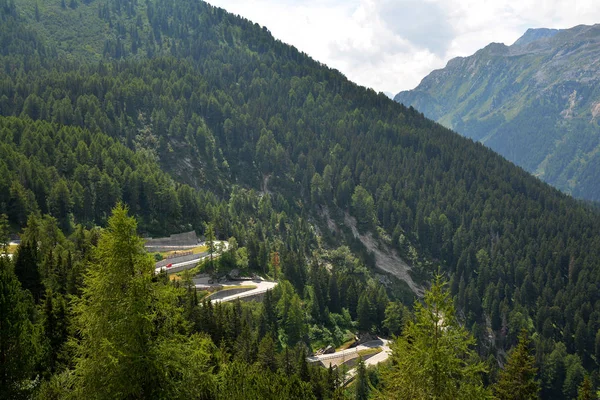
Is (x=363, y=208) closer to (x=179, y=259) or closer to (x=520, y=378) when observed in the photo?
(x=179, y=259)

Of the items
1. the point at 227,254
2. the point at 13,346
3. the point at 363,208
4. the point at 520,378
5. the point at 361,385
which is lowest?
the point at 361,385

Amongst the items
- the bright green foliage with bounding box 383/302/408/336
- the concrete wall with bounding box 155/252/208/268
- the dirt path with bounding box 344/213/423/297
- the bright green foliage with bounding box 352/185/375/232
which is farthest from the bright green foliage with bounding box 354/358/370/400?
the bright green foliage with bounding box 352/185/375/232

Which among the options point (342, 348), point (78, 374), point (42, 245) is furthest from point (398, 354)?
point (342, 348)

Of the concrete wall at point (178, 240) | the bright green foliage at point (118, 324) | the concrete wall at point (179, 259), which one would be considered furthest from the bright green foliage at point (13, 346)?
the concrete wall at point (178, 240)

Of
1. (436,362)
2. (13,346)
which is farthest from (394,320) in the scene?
(13,346)

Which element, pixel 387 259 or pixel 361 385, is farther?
pixel 387 259

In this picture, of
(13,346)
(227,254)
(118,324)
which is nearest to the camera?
(118,324)
